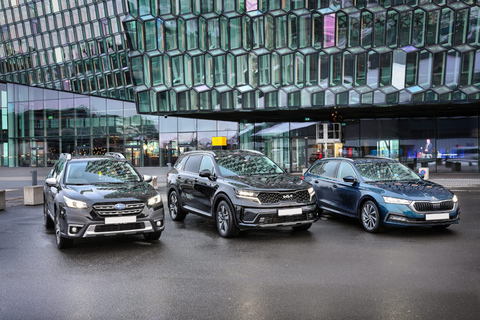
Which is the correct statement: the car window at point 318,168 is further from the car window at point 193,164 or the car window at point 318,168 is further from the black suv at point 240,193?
the car window at point 193,164

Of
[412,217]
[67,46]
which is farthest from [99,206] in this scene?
[67,46]

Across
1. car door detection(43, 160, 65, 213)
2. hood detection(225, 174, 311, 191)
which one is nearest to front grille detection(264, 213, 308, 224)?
hood detection(225, 174, 311, 191)

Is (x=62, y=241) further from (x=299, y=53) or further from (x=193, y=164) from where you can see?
(x=299, y=53)

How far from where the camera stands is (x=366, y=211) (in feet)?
29.1

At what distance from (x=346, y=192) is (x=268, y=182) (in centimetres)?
222

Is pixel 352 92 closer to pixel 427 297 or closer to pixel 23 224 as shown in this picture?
pixel 23 224

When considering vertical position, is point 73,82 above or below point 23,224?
above

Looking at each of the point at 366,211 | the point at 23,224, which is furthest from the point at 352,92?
the point at 23,224

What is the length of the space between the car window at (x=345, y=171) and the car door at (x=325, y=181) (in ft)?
0.55

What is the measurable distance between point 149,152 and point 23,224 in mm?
36438

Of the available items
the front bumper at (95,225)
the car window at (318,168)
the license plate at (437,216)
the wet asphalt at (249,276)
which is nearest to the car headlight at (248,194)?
the wet asphalt at (249,276)

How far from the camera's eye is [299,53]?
91.9 feet

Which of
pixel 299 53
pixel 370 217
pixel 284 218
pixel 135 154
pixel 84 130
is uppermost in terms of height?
pixel 299 53

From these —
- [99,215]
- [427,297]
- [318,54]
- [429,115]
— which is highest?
[318,54]
